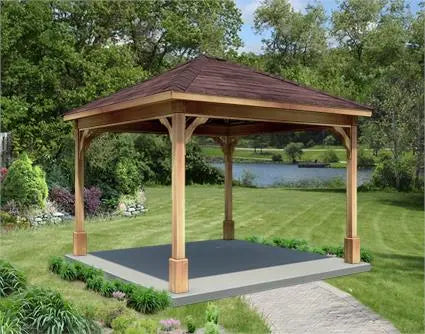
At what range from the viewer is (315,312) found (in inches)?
272

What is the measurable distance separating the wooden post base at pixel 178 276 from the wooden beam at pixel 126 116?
2.14 metres

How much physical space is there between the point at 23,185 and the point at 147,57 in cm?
1798

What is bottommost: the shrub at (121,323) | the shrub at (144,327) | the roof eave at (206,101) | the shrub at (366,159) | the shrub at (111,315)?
the shrub at (111,315)

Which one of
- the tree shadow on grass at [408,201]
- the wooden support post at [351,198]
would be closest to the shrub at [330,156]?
the tree shadow on grass at [408,201]

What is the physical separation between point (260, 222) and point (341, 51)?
84.6 feet

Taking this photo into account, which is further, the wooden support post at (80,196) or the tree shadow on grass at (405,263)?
the wooden support post at (80,196)

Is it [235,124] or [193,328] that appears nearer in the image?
[193,328]

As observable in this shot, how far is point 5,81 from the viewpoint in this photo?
23047 mm

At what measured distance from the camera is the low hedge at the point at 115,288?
22.6ft

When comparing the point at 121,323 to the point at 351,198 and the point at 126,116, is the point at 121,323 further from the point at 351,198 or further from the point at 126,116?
the point at 351,198

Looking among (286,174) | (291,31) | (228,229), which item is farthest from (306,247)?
(291,31)

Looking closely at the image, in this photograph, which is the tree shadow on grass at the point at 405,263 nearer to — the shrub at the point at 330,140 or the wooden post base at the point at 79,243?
the wooden post base at the point at 79,243

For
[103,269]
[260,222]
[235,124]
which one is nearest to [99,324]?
[103,269]

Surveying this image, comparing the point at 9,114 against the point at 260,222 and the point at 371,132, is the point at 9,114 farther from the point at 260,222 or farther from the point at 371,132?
the point at 371,132
